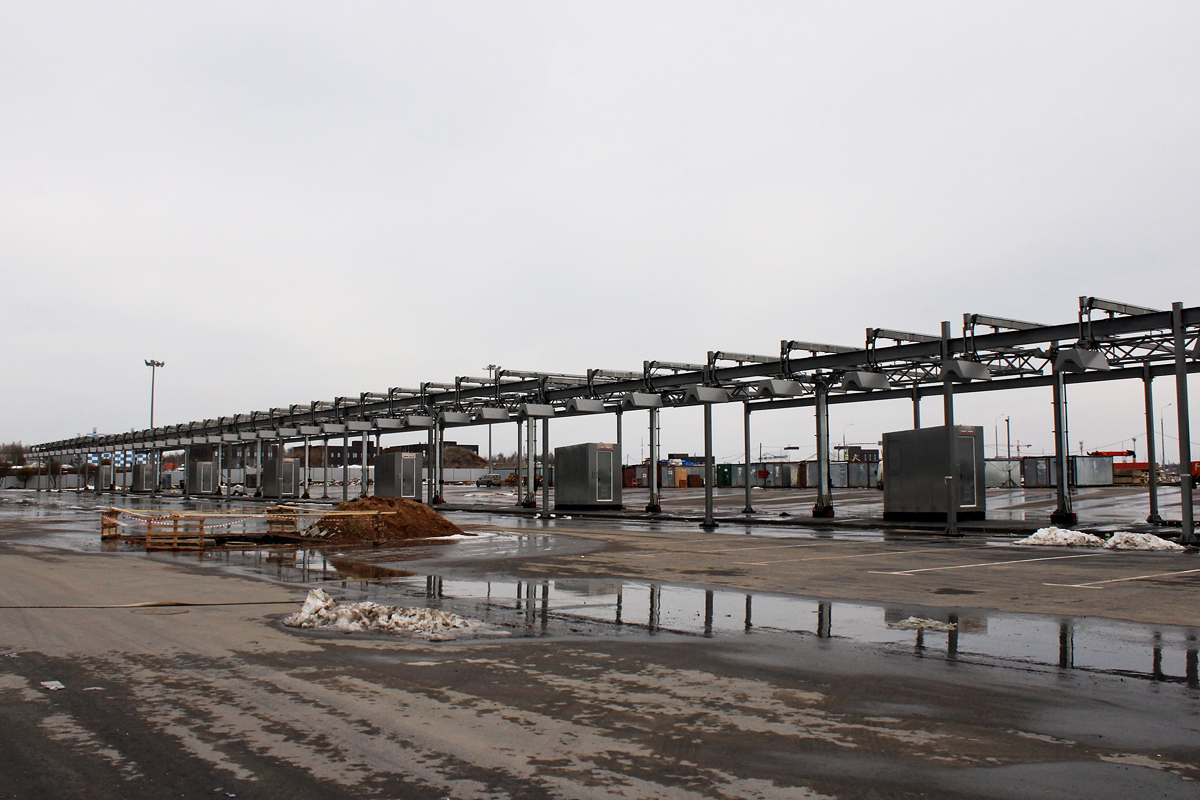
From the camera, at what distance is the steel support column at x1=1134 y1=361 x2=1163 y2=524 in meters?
24.6

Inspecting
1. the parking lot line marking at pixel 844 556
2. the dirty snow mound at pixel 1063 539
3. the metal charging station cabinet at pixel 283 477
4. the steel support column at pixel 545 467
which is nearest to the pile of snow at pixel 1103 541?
the dirty snow mound at pixel 1063 539

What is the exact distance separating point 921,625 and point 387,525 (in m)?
Result: 18.5

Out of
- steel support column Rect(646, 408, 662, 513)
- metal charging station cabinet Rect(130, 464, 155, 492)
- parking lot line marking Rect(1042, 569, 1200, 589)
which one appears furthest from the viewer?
metal charging station cabinet Rect(130, 464, 155, 492)

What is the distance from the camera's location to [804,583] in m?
13.6

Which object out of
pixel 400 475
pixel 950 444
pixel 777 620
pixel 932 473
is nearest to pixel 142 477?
pixel 400 475

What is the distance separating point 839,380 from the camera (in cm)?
3350

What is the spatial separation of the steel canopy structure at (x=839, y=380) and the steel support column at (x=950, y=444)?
61 millimetres

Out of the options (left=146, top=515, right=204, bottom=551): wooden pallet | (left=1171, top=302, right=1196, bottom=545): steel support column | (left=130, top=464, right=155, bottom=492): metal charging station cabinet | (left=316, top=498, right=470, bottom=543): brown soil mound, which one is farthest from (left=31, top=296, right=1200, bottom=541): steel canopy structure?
(left=130, top=464, right=155, bottom=492): metal charging station cabinet

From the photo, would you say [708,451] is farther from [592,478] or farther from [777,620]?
[777,620]

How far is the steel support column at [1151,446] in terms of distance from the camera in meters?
24.6

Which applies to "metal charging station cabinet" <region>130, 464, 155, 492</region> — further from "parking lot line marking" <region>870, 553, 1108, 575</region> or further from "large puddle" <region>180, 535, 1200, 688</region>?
"parking lot line marking" <region>870, 553, 1108, 575</region>

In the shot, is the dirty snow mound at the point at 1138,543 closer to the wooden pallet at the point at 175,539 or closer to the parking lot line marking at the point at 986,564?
the parking lot line marking at the point at 986,564

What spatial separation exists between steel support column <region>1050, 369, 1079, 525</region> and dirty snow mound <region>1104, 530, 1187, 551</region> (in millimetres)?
6144

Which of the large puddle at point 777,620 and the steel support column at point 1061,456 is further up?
the steel support column at point 1061,456
